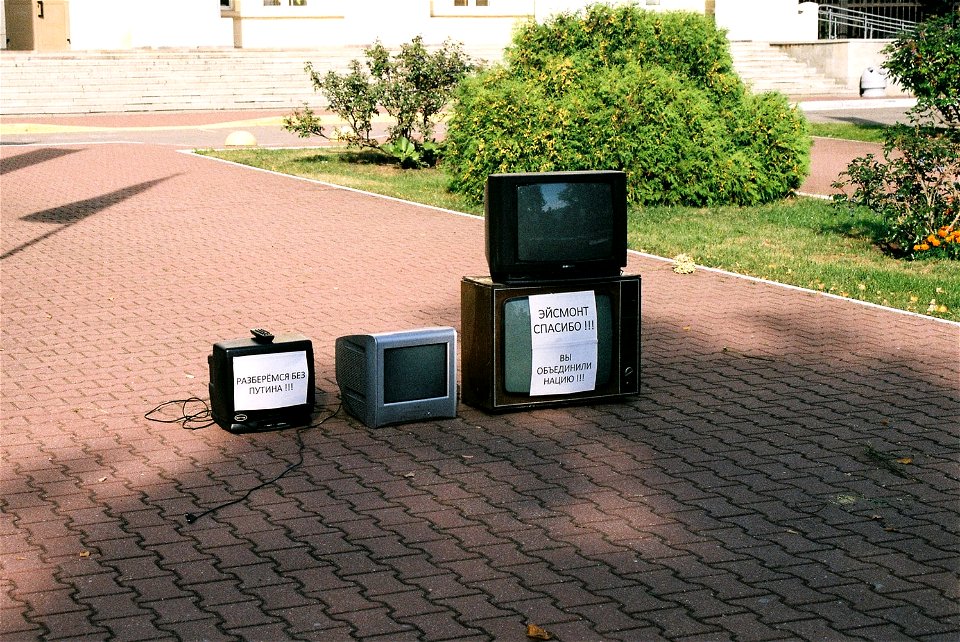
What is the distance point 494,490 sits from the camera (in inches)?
237

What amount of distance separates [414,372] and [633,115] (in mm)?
8394

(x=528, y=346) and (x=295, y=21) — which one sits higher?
(x=295, y=21)

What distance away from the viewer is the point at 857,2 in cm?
4925

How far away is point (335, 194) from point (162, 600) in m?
12.4

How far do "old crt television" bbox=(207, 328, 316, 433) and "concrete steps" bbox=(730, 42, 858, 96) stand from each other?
3171 centimetres

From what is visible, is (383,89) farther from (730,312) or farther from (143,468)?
(143,468)

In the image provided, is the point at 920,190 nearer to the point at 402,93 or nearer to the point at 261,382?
the point at 261,382

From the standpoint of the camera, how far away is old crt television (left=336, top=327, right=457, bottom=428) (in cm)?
691

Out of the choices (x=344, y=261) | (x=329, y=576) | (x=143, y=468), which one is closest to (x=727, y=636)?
(x=329, y=576)

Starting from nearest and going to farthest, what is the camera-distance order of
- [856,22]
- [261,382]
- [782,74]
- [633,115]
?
[261,382] → [633,115] → [782,74] → [856,22]

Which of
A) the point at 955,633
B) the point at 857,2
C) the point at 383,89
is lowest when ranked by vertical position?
the point at 955,633

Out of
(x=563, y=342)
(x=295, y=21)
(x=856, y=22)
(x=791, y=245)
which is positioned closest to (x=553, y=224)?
(x=563, y=342)

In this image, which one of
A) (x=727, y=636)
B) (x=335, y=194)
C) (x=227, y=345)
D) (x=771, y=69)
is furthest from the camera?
(x=771, y=69)

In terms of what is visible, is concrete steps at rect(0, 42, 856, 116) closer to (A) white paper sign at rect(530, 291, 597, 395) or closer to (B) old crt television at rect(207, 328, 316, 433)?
(A) white paper sign at rect(530, 291, 597, 395)
